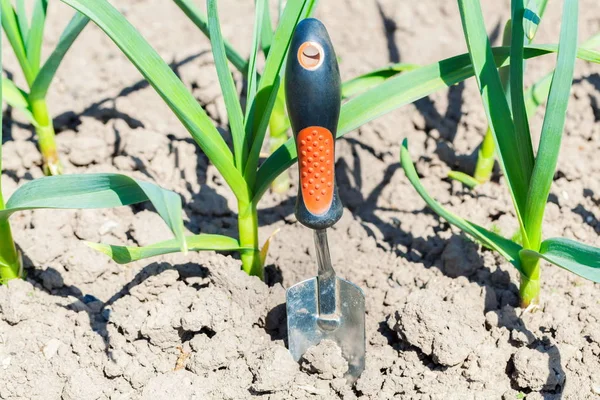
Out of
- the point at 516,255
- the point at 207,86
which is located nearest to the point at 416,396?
the point at 516,255

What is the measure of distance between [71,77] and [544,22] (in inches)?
54.9

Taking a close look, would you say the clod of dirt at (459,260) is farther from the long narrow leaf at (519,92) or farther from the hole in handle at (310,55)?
the hole in handle at (310,55)

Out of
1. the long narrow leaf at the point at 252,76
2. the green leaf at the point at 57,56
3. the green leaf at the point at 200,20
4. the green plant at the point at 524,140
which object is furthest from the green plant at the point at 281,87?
the green plant at the point at 524,140

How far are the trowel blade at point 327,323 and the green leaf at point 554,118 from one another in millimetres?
377

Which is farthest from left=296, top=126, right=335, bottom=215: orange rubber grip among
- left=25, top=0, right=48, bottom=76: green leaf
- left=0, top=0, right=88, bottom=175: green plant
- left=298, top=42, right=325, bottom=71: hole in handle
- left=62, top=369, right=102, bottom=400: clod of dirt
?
left=25, top=0, right=48, bottom=76: green leaf

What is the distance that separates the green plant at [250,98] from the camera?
1.50 meters

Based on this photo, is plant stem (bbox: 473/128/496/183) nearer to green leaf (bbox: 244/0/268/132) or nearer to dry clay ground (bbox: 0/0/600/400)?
dry clay ground (bbox: 0/0/600/400)

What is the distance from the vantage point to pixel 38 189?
1510mm

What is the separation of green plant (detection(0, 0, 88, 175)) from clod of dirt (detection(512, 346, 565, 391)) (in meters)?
1.14

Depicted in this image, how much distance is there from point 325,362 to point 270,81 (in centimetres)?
56

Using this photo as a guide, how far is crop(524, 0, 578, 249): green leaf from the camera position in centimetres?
139

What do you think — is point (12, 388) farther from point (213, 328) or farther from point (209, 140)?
point (209, 140)

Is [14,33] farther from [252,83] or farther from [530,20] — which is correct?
[530,20]

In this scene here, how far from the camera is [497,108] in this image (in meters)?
1.56
